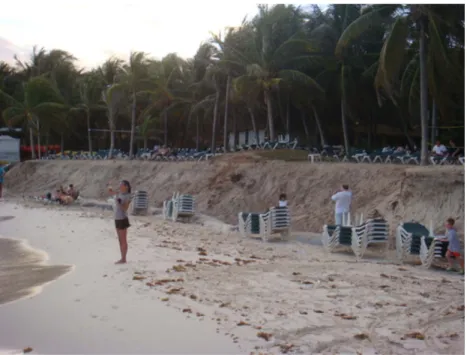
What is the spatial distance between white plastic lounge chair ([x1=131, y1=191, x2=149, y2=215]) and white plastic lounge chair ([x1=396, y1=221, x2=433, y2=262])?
1110cm

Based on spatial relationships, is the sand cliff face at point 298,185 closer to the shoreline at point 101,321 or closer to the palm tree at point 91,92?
the palm tree at point 91,92

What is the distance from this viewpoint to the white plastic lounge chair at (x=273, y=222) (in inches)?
466

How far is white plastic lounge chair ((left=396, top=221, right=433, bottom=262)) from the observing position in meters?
9.33

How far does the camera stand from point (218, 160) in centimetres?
2412

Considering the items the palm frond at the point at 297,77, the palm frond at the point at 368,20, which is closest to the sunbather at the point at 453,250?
the palm frond at the point at 368,20

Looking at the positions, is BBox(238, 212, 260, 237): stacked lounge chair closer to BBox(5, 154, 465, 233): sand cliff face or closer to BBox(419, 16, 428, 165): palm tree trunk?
BBox(5, 154, 465, 233): sand cliff face

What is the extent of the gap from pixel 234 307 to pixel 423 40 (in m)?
13.8

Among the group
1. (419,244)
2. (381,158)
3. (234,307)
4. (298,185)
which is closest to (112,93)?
(298,185)

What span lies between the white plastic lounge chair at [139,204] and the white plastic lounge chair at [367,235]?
1067cm

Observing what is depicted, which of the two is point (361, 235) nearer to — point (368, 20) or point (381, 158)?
point (368, 20)

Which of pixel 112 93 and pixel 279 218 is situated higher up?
pixel 112 93

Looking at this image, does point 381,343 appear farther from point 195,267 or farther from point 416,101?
point 416,101

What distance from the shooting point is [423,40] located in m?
16.2

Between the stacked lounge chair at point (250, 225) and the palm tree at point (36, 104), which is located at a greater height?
the palm tree at point (36, 104)
